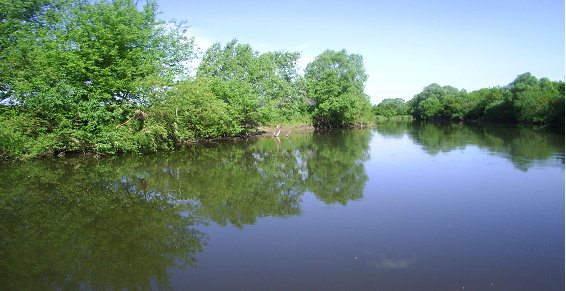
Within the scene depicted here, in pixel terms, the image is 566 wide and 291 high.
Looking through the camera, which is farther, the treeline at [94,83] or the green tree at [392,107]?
the green tree at [392,107]

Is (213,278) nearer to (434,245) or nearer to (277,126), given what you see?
(434,245)

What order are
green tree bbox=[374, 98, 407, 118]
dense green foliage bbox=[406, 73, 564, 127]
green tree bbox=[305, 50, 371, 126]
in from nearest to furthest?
1. green tree bbox=[305, 50, 371, 126]
2. dense green foliage bbox=[406, 73, 564, 127]
3. green tree bbox=[374, 98, 407, 118]

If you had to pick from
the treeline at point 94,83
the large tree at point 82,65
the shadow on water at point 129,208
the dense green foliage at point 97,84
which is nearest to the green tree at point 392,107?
the dense green foliage at point 97,84

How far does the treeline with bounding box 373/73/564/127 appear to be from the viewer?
42875 mm

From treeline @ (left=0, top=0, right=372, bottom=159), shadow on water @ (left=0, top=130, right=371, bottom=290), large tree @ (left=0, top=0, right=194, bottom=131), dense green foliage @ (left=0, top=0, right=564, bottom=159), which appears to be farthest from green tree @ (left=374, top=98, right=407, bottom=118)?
shadow on water @ (left=0, top=130, right=371, bottom=290)

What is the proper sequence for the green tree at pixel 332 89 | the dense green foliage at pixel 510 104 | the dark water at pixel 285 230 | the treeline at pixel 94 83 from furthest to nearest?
the dense green foliage at pixel 510 104, the green tree at pixel 332 89, the treeline at pixel 94 83, the dark water at pixel 285 230

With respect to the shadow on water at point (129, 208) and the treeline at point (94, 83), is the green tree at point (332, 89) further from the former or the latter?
the shadow on water at point (129, 208)

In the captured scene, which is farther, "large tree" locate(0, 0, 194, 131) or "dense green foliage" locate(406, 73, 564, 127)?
"dense green foliage" locate(406, 73, 564, 127)

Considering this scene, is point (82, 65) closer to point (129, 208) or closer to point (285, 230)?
point (129, 208)

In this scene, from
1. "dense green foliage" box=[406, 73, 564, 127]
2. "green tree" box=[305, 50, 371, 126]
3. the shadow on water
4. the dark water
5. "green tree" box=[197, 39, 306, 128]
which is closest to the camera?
the dark water

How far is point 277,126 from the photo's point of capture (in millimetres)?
36844

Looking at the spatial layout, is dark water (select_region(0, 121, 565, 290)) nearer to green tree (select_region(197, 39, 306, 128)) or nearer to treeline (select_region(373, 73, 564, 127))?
green tree (select_region(197, 39, 306, 128))

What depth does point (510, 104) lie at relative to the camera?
54.4 metres

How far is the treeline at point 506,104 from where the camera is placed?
4288cm
